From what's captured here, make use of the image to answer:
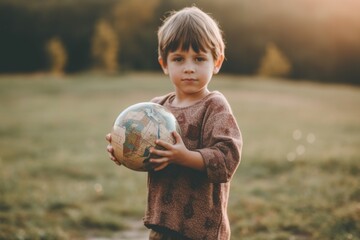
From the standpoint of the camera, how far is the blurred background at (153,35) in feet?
170

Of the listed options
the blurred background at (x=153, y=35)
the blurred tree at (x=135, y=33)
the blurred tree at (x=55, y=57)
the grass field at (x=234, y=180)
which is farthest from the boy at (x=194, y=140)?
the blurred tree at (x=135, y=33)

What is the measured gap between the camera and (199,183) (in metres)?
2.64

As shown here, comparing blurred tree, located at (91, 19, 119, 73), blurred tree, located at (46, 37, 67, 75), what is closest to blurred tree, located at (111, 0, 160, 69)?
blurred tree, located at (91, 19, 119, 73)

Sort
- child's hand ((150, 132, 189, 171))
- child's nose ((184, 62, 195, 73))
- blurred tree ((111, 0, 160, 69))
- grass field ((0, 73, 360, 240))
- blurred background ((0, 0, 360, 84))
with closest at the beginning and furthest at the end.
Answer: child's hand ((150, 132, 189, 171)), child's nose ((184, 62, 195, 73)), grass field ((0, 73, 360, 240)), blurred background ((0, 0, 360, 84)), blurred tree ((111, 0, 160, 69))

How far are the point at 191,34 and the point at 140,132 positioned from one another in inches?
26.6

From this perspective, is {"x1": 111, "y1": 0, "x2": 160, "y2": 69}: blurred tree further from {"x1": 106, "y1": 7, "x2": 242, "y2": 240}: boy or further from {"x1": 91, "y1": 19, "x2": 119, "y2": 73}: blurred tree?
{"x1": 106, "y1": 7, "x2": 242, "y2": 240}: boy

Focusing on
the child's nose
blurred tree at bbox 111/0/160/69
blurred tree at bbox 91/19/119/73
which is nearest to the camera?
the child's nose

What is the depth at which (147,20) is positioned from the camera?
55.8m

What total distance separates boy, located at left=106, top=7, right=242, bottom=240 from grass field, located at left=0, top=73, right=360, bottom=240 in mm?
2434

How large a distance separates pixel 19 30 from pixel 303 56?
123 ft

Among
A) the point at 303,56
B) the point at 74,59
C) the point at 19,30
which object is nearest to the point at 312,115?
the point at 303,56

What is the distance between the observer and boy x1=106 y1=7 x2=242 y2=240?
2.60 metres

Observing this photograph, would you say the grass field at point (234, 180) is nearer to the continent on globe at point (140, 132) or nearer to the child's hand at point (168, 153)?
the continent on globe at point (140, 132)

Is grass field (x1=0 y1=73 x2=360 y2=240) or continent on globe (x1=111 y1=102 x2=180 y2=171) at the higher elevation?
continent on globe (x1=111 y1=102 x2=180 y2=171)
